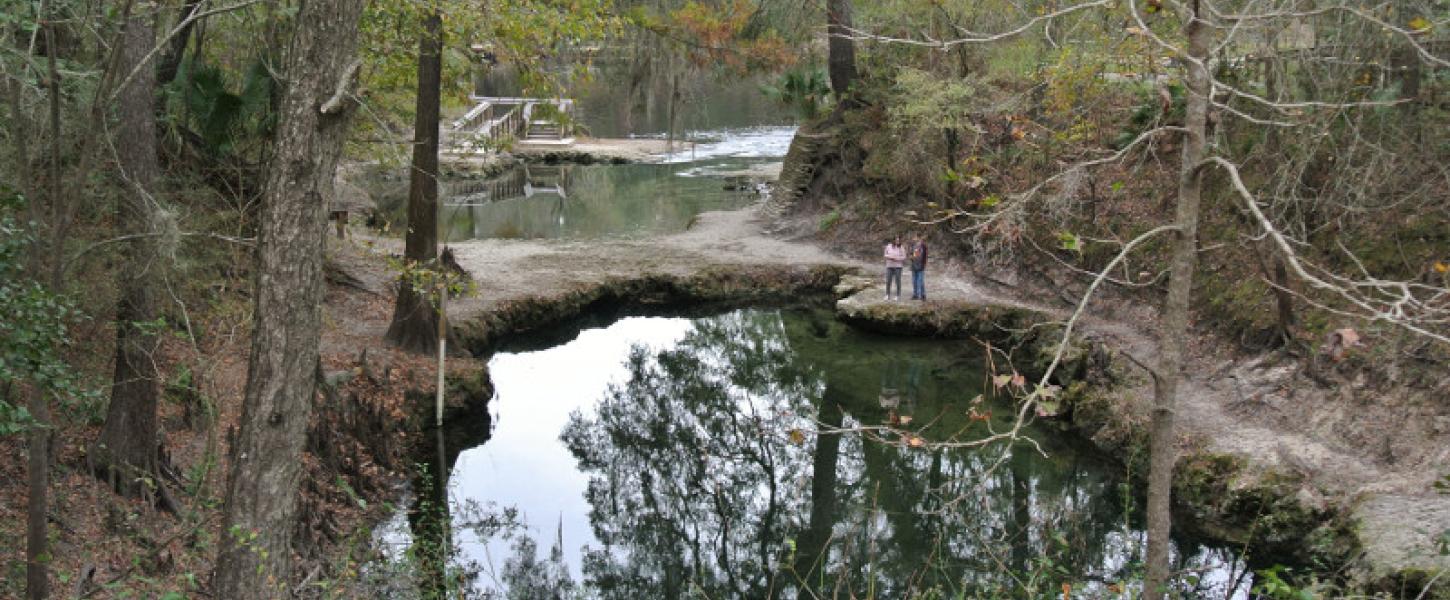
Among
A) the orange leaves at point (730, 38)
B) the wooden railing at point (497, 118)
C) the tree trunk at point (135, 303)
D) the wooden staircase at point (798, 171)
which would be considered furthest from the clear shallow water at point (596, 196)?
the tree trunk at point (135, 303)

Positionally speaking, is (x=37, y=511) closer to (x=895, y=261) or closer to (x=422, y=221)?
(x=422, y=221)

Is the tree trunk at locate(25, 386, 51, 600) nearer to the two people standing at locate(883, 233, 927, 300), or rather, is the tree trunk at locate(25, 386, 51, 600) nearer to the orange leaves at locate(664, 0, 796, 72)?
the two people standing at locate(883, 233, 927, 300)

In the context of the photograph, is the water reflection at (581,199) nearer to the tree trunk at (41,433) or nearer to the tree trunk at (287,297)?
the tree trunk at (41,433)

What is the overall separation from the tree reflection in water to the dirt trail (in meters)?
1.35

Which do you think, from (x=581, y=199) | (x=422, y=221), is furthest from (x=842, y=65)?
(x=422, y=221)

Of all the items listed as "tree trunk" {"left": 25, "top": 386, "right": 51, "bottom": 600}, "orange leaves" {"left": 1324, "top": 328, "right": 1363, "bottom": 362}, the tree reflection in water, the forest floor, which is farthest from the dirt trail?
"tree trunk" {"left": 25, "top": 386, "right": 51, "bottom": 600}

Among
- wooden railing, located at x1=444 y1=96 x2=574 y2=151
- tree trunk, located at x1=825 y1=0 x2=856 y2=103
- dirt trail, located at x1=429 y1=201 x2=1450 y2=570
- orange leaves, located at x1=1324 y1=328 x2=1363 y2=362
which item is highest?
tree trunk, located at x1=825 y1=0 x2=856 y2=103

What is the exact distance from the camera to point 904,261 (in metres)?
18.3

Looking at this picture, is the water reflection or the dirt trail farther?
the water reflection

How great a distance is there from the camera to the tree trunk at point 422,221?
14055 mm

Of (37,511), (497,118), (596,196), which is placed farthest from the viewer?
(497,118)

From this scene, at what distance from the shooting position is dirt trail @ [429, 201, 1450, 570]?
995 centimetres

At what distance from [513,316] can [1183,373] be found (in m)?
10.3

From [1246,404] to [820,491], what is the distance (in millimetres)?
5207
